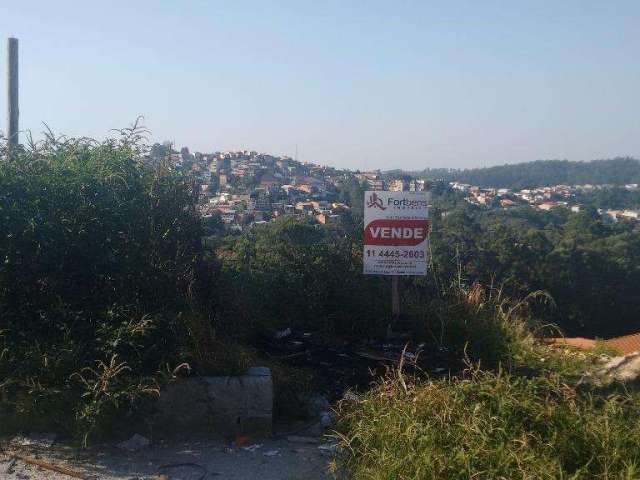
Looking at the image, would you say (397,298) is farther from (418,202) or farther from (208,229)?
(208,229)

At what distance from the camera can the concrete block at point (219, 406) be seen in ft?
16.7

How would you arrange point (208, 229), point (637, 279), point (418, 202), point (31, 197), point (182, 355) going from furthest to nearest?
point (637, 279) → point (418, 202) → point (208, 229) → point (31, 197) → point (182, 355)

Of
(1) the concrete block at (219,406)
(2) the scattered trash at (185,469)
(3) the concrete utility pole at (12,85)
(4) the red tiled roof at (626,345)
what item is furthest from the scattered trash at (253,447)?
(3) the concrete utility pole at (12,85)

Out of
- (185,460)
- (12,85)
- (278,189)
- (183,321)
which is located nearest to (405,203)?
(183,321)

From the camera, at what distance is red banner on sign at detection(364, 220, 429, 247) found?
7691mm

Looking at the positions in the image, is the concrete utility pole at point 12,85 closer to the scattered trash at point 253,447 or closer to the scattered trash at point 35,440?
the scattered trash at point 35,440

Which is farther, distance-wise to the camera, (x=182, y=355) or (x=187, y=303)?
(x=187, y=303)

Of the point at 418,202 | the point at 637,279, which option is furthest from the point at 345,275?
the point at 637,279

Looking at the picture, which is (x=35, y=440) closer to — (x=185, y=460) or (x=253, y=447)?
(x=185, y=460)

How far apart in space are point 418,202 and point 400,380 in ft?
10.5

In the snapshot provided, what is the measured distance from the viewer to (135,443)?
4961 millimetres

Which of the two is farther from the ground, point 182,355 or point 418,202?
point 418,202

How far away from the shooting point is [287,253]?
816 centimetres

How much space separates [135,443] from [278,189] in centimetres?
1818
